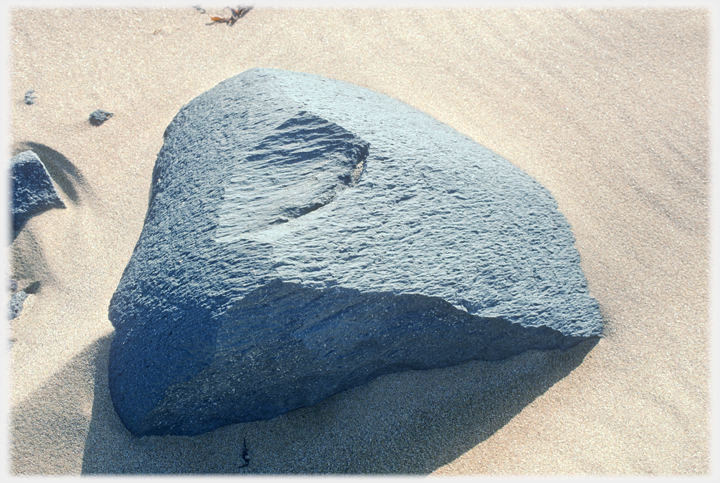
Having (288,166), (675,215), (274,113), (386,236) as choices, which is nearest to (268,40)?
(274,113)

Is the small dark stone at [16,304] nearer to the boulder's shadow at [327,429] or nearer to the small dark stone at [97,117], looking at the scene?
the boulder's shadow at [327,429]

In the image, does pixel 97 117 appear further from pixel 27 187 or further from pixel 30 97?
pixel 27 187

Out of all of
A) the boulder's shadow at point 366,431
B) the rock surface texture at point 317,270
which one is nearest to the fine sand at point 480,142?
the boulder's shadow at point 366,431

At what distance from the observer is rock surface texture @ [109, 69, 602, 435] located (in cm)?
175

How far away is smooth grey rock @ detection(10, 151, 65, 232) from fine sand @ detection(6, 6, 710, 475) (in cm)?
8

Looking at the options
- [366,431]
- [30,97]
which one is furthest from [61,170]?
[366,431]

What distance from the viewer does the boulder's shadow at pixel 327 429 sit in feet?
6.29

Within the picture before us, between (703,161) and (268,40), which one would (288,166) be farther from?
(703,161)

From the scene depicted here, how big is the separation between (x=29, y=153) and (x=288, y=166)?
4.75 ft

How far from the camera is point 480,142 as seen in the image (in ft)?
9.05

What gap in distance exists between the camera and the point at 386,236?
1.84 m

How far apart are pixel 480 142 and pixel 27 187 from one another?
226 centimetres

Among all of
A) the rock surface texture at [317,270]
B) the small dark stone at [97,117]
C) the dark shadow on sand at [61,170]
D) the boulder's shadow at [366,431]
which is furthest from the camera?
the small dark stone at [97,117]

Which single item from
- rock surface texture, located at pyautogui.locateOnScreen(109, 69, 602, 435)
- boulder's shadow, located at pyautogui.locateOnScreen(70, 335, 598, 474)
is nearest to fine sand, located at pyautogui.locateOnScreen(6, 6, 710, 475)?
boulder's shadow, located at pyautogui.locateOnScreen(70, 335, 598, 474)
